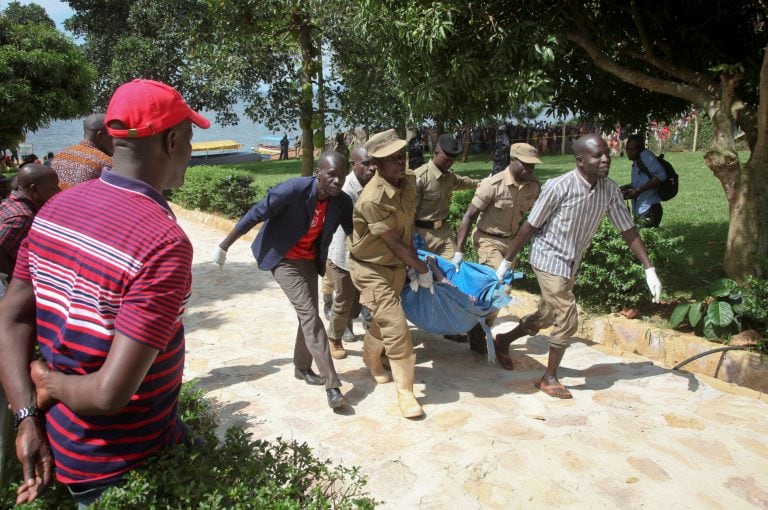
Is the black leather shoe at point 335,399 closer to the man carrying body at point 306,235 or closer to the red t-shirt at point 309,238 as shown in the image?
the man carrying body at point 306,235

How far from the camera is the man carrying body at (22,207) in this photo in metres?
3.84

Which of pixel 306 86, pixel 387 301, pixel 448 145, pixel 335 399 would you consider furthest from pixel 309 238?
pixel 306 86

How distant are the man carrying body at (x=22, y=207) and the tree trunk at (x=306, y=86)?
6509mm

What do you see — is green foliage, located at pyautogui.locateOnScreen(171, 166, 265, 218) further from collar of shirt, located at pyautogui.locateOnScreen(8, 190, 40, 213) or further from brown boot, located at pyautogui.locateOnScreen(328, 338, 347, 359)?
collar of shirt, located at pyautogui.locateOnScreen(8, 190, 40, 213)

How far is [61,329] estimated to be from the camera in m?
1.56

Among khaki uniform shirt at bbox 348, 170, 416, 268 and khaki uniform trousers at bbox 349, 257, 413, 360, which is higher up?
khaki uniform shirt at bbox 348, 170, 416, 268

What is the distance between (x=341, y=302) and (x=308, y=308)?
866 mm

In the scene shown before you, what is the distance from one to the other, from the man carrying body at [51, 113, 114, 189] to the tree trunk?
5.49m

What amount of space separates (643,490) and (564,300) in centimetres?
154

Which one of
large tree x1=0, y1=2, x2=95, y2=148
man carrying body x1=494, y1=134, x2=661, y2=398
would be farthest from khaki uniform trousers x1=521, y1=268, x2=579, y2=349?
large tree x1=0, y1=2, x2=95, y2=148

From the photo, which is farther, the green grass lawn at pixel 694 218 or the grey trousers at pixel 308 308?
the green grass lawn at pixel 694 218

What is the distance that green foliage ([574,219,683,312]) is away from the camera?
6.13 m

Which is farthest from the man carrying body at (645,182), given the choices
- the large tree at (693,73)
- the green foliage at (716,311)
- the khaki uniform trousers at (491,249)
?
the khaki uniform trousers at (491,249)

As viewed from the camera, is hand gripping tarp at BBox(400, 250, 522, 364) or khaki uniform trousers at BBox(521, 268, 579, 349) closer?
khaki uniform trousers at BBox(521, 268, 579, 349)
